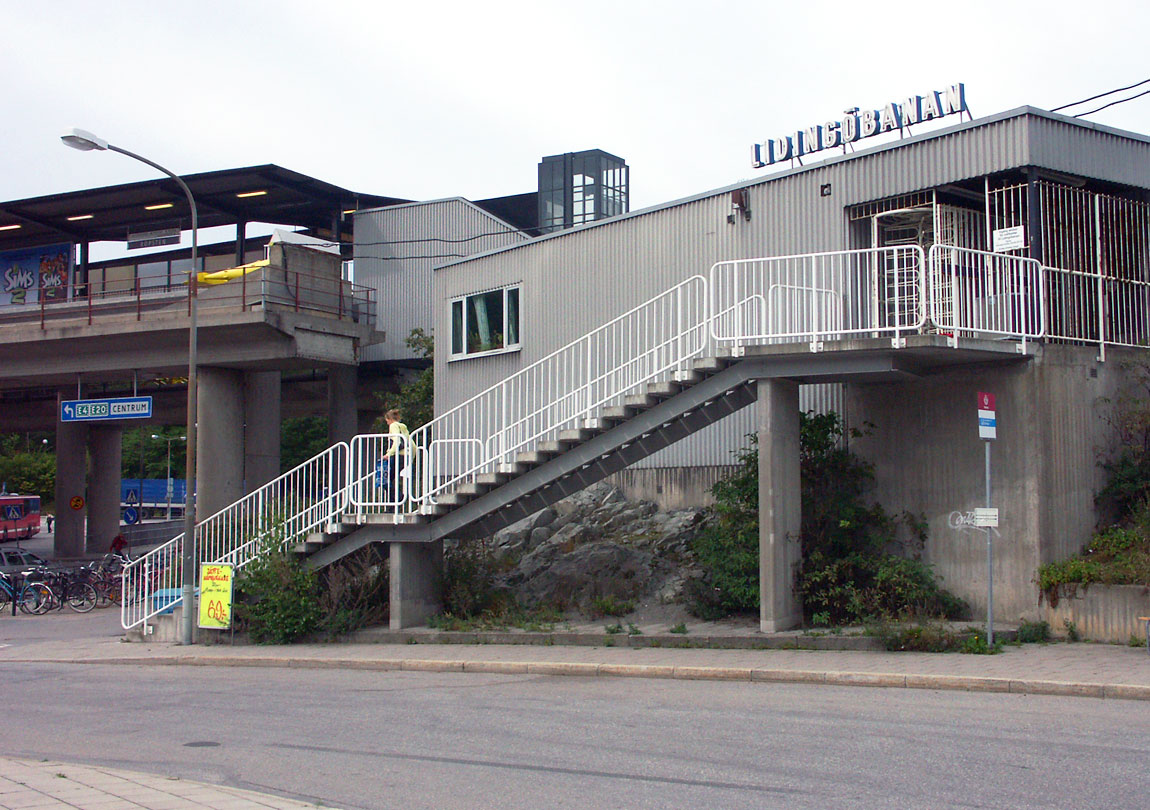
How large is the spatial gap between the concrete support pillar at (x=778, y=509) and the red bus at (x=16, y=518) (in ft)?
183

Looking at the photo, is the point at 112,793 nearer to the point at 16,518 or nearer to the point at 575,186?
the point at 575,186

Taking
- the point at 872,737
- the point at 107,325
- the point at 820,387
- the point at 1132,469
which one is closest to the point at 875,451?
the point at 820,387

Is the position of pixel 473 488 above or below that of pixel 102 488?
below

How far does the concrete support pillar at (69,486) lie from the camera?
41.7 meters

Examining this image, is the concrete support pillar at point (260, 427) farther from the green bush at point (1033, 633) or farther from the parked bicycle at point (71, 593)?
the green bush at point (1033, 633)

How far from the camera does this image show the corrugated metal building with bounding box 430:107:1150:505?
15.6m

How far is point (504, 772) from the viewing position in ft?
27.0

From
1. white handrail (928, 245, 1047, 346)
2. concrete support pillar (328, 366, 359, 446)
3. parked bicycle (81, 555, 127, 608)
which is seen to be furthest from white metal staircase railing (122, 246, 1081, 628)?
concrete support pillar (328, 366, 359, 446)

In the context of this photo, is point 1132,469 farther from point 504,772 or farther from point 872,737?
point 504,772

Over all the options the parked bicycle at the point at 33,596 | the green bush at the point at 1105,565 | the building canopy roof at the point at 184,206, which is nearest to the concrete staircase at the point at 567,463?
the green bush at the point at 1105,565

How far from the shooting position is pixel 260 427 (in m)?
33.9

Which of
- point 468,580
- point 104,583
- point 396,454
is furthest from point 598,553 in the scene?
point 104,583

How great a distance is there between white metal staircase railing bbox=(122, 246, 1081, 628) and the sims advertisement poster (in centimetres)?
2408

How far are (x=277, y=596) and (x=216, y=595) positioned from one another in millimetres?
1157
